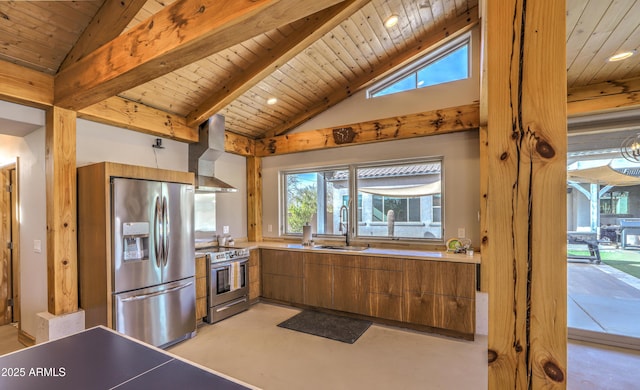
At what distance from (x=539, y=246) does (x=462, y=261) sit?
2.57 meters

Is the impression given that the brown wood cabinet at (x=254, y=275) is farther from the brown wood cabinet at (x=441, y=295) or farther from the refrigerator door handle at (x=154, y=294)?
the brown wood cabinet at (x=441, y=295)

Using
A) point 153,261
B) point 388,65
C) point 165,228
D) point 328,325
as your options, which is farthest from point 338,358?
point 388,65

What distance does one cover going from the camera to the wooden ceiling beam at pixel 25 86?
2.51m

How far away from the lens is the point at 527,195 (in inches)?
35.3

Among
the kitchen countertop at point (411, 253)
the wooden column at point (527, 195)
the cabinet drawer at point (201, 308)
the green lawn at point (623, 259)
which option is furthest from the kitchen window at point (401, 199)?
the wooden column at point (527, 195)

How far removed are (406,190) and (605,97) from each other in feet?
7.53

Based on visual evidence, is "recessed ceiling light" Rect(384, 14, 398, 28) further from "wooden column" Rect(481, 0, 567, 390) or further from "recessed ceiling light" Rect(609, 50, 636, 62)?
"wooden column" Rect(481, 0, 567, 390)

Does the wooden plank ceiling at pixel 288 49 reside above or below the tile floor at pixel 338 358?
above

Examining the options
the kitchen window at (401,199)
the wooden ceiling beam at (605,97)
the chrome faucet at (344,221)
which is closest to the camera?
the wooden ceiling beam at (605,97)

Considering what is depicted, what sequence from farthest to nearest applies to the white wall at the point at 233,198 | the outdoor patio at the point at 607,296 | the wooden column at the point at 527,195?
the white wall at the point at 233,198
the outdoor patio at the point at 607,296
the wooden column at the point at 527,195

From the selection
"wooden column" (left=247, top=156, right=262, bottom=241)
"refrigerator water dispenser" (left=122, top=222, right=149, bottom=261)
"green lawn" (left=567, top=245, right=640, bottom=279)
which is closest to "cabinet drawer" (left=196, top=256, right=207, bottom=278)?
"refrigerator water dispenser" (left=122, top=222, right=149, bottom=261)

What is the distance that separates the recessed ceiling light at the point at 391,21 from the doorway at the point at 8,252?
4797 millimetres

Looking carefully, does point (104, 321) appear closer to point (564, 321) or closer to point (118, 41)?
point (118, 41)

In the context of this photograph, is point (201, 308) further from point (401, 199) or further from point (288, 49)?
point (288, 49)
